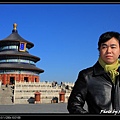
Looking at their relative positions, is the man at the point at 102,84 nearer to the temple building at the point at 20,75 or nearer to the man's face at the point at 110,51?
the man's face at the point at 110,51

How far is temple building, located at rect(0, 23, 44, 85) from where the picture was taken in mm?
30109

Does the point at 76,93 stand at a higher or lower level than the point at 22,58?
lower

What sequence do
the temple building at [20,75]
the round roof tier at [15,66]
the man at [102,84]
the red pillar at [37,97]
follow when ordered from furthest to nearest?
the round roof tier at [15,66] < the temple building at [20,75] < the red pillar at [37,97] < the man at [102,84]

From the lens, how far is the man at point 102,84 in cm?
239

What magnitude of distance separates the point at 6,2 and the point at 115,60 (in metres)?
1.34

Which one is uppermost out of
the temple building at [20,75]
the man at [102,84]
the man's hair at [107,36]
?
the temple building at [20,75]

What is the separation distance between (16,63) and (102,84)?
95.2ft

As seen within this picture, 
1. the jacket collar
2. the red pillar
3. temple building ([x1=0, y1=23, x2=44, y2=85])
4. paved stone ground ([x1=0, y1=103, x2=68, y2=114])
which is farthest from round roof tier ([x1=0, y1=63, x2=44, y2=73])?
the jacket collar

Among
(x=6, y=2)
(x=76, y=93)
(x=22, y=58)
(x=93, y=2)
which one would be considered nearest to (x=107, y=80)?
(x=76, y=93)

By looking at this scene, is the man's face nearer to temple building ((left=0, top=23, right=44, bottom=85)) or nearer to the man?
the man

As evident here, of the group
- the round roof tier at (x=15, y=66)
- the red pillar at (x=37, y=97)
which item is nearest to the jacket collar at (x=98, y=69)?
the red pillar at (x=37, y=97)

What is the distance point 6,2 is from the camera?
2660 mm

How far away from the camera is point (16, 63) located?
30797 millimetres

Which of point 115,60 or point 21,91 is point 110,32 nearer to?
point 115,60
